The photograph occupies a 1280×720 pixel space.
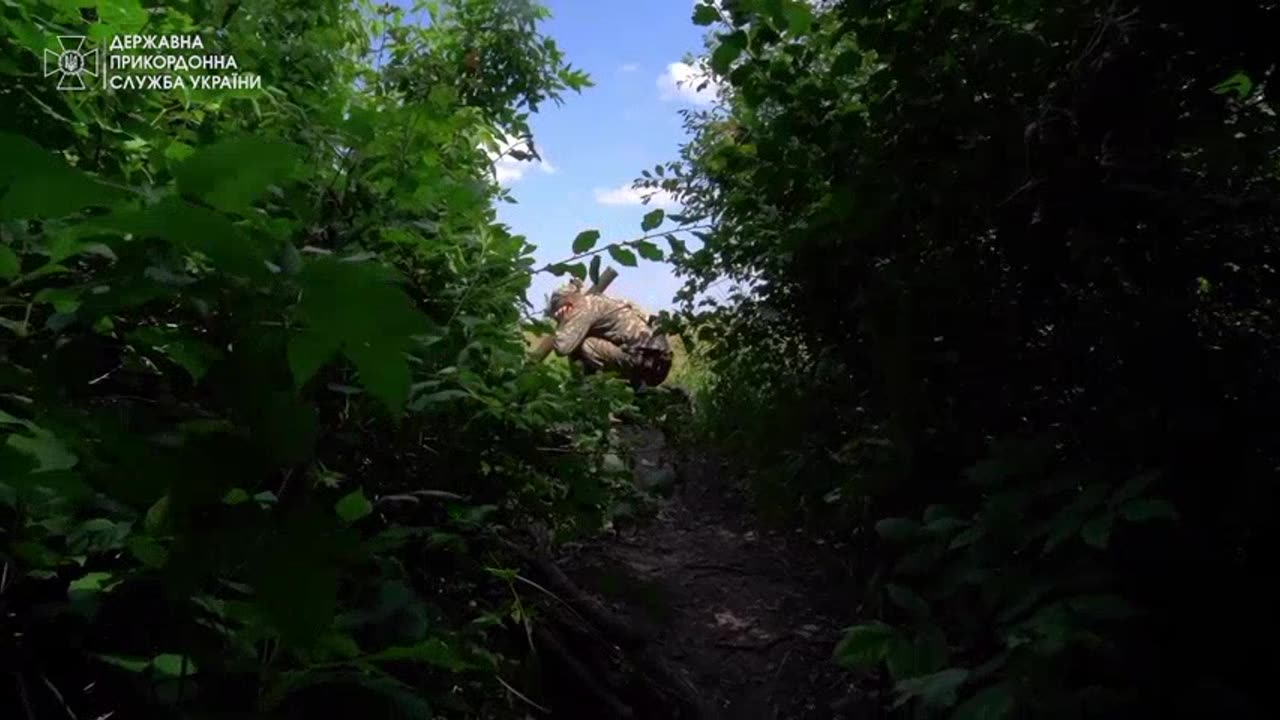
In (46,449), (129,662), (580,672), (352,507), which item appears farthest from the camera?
(580,672)

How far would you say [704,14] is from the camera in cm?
203

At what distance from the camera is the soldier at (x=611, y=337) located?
7250 mm

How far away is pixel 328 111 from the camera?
6.07 feet

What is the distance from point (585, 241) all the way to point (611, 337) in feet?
18.8

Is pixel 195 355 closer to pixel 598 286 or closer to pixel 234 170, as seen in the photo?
pixel 234 170

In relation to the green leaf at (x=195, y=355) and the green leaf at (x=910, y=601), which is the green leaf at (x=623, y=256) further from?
the green leaf at (x=195, y=355)

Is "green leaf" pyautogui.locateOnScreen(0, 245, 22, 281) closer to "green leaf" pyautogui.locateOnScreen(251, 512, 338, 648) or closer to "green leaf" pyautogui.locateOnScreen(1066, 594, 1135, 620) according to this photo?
"green leaf" pyautogui.locateOnScreen(251, 512, 338, 648)

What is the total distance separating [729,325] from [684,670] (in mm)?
1519

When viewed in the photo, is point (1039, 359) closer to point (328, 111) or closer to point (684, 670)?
point (328, 111)

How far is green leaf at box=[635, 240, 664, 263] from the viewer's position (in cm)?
185

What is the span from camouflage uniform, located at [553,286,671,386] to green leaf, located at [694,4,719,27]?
5.08 meters

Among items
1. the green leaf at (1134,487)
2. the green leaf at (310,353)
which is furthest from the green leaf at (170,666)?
the green leaf at (1134,487)

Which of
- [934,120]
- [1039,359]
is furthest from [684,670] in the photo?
[934,120]

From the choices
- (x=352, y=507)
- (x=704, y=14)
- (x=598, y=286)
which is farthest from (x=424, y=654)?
(x=704, y=14)
